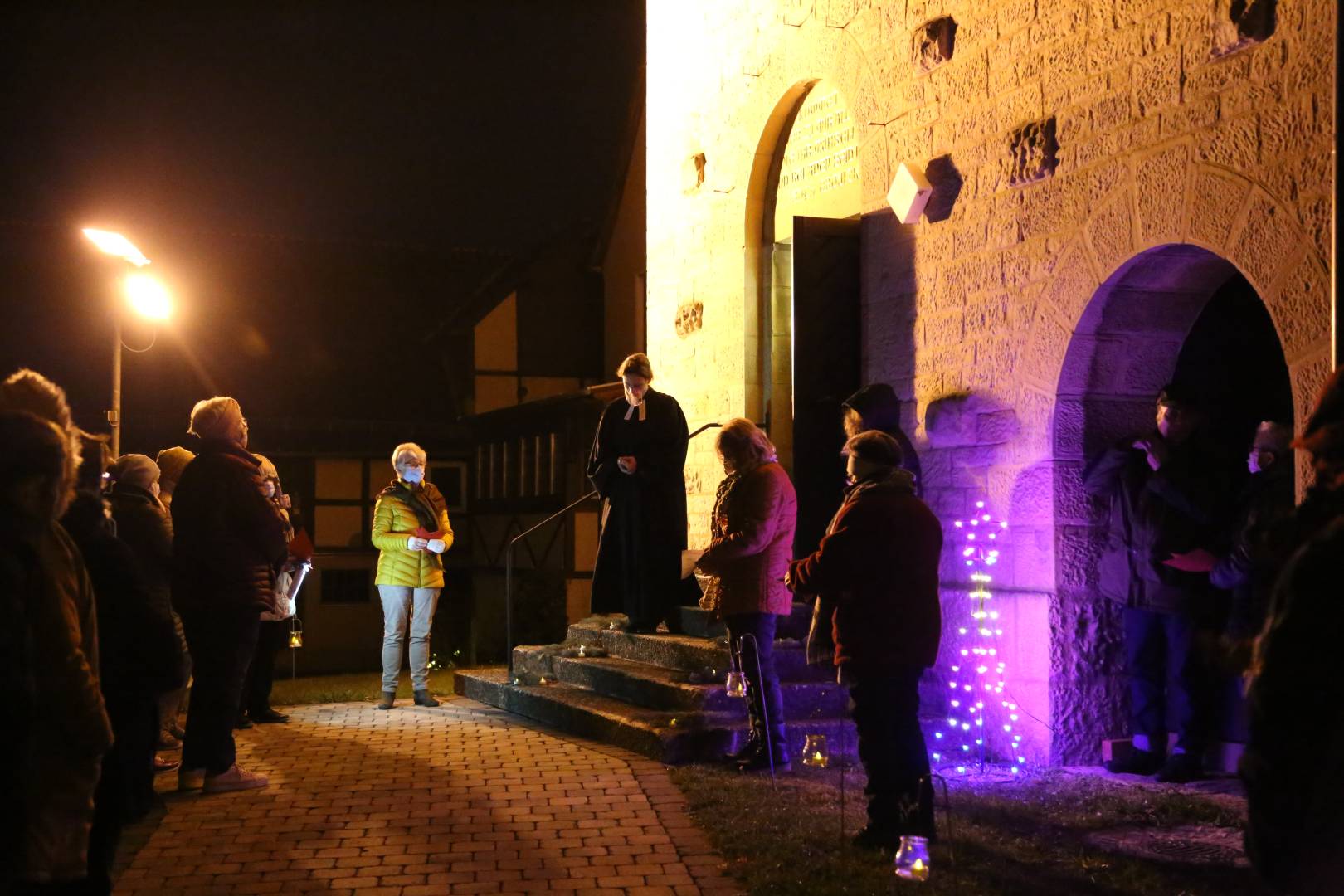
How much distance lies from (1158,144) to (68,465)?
16.1 feet

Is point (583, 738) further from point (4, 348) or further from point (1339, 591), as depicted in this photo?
point (4, 348)

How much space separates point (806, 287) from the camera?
8648 mm

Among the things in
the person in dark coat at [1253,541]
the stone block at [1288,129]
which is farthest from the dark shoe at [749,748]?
the stone block at [1288,129]

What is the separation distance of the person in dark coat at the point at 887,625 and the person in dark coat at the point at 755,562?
1.34 m

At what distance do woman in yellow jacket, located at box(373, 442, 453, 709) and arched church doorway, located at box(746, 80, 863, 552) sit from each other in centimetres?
259

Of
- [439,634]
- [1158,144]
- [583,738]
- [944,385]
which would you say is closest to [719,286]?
[944,385]

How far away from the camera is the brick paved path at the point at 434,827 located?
4.91 metres

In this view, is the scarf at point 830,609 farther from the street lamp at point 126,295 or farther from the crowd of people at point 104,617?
the street lamp at point 126,295

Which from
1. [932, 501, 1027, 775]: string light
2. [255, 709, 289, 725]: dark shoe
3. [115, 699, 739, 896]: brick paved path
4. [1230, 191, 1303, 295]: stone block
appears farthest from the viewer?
[255, 709, 289, 725]: dark shoe

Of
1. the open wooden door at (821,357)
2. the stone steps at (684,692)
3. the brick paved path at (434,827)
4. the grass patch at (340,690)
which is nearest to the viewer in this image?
the brick paved path at (434,827)

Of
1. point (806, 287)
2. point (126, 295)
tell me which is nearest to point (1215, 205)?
point (806, 287)

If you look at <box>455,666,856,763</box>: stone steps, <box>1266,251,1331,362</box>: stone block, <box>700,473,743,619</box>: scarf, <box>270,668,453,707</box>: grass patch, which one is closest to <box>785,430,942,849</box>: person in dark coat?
<box>455,666,856,763</box>: stone steps

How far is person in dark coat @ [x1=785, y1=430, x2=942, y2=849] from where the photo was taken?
16.4 ft

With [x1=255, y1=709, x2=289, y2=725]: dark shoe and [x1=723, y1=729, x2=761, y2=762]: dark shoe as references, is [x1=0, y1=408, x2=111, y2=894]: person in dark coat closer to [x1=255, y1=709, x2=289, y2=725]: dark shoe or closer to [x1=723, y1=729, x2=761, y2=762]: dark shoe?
[x1=723, y1=729, x2=761, y2=762]: dark shoe
